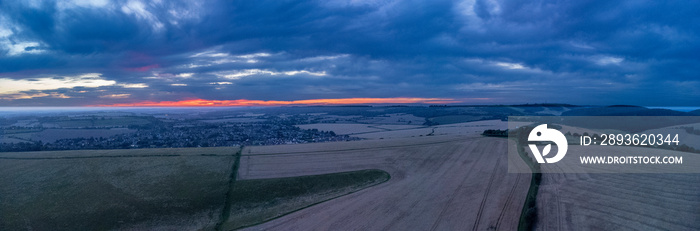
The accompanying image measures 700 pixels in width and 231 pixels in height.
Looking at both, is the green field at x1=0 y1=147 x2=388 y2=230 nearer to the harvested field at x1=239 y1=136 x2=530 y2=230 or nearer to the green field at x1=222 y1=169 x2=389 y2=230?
the green field at x1=222 y1=169 x2=389 y2=230

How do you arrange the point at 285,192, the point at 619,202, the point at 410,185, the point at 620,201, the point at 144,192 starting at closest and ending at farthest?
1. the point at 619,202
2. the point at 620,201
3. the point at 144,192
4. the point at 285,192
5. the point at 410,185

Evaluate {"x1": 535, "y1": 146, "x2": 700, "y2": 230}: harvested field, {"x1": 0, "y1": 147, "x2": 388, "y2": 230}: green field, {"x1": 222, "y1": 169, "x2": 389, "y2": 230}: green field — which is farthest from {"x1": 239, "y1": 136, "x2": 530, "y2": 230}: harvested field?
{"x1": 0, "y1": 147, "x2": 388, "y2": 230}: green field

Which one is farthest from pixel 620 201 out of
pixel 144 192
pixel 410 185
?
pixel 144 192

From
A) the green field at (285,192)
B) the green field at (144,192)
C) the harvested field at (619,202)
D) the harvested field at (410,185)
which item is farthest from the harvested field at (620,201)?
the green field at (144,192)

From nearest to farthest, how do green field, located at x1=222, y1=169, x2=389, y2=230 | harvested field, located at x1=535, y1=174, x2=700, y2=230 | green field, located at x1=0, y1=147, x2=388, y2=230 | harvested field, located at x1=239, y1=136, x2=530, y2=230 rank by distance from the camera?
harvested field, located at x1=535, y1=174, x2=700, y2=230 → harvested field, located at x1=239, y1=136, x2=530, y2=230 → green field, located at x1=0, y1=147, x2=388, y2=230 → green field, located at x1=222, y1=169, x2=389, y2=230

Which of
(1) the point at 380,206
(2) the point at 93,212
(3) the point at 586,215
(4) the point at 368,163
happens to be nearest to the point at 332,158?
(4) the point at 368,163

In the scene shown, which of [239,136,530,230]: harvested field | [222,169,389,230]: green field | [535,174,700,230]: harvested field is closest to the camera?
[535,174,700,230]: harvested field

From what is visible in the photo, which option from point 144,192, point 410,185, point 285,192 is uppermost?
point 144,192

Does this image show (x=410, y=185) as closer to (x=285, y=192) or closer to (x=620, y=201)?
(x=285, y=192)

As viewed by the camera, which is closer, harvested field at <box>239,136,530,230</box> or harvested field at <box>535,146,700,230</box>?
harvested field at <box>535,146,700,230</box>
